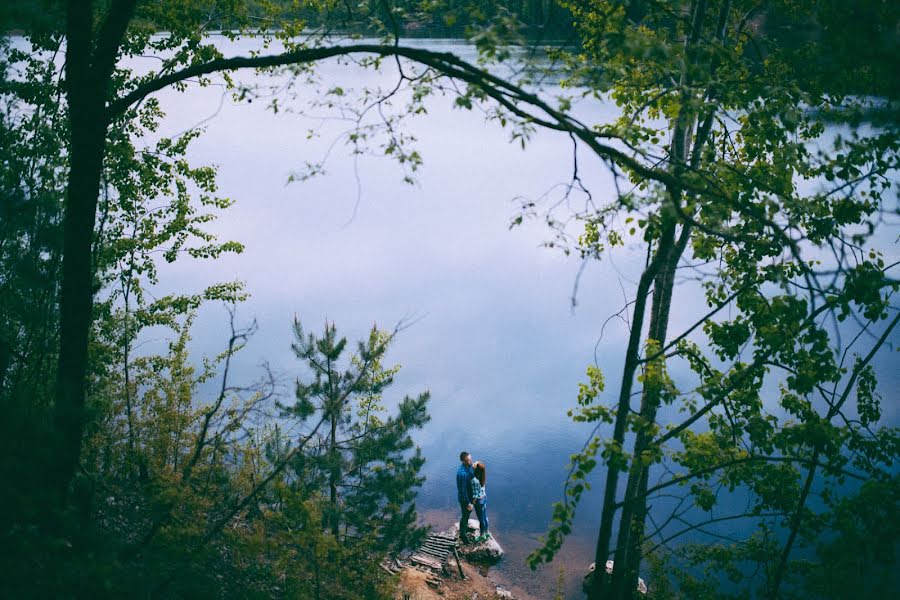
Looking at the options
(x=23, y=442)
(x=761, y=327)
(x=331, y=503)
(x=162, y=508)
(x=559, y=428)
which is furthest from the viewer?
(x=559, y=428)

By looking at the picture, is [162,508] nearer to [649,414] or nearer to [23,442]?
[23,442]

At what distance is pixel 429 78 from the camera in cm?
455

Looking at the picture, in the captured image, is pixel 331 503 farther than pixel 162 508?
Yes

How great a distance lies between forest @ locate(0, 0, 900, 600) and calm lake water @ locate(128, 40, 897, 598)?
1.17ft

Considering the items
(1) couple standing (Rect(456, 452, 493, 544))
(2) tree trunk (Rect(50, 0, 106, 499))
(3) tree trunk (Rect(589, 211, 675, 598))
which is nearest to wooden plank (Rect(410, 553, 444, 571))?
(1) couple standing (Rect(456, 452, 493, 544))

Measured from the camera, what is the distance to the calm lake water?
16.5 metres

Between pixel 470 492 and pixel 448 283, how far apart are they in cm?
1992

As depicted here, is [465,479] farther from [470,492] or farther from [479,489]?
[479,489]

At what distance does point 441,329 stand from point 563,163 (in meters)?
12.8

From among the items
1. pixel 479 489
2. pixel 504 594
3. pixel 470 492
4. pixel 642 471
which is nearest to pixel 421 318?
pixel 470 492

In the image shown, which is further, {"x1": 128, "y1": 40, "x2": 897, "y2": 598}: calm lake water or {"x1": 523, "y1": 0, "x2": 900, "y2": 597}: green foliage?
{"x1": 128, "y1": 40, "x2": 897, "y2": 598}: calm lake water

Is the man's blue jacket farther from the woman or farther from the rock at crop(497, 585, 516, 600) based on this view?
the rock at crop(497, 585, 516, 600)

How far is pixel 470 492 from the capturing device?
1098 centimetres

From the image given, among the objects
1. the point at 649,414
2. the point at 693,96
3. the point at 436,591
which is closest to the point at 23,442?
the point at 693,96
